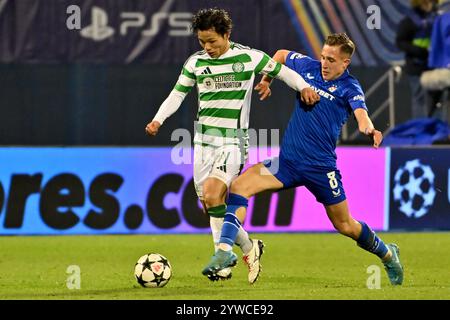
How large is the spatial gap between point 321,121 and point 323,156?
256 millimetres

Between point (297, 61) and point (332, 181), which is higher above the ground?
point (297, 61)

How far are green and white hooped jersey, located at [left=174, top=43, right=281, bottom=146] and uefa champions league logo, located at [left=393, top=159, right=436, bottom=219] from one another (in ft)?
15.8

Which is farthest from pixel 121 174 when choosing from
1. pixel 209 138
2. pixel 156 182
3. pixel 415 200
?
pixel 209 138

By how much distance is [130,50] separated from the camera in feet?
48.5

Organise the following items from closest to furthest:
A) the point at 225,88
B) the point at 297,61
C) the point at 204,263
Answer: the point at 225,88 < the point at 297,61 < the point at 204,263

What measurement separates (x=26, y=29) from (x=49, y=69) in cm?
86

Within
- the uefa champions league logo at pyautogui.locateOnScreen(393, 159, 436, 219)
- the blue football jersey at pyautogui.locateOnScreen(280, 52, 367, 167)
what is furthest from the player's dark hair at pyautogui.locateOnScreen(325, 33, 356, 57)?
the uefa champions league logo at pyautogui.locateOnScreen(393, 159, 436, 219)

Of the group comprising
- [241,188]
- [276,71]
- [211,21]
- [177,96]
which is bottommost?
[241,188]

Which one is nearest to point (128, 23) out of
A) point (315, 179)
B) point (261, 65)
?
point (261, 65)

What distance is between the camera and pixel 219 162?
30.0 ft

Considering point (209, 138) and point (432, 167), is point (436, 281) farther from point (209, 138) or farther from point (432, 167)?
point (432, 167)

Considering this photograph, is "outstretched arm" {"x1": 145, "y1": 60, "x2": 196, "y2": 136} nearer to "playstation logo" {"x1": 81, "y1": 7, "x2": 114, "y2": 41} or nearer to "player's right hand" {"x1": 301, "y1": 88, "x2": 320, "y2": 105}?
"player's right hand" {"x1": 301, "y1": 88, "x2": 320, "y2": 105}

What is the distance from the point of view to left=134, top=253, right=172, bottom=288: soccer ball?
883 cm

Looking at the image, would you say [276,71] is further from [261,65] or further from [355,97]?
[355,97]
